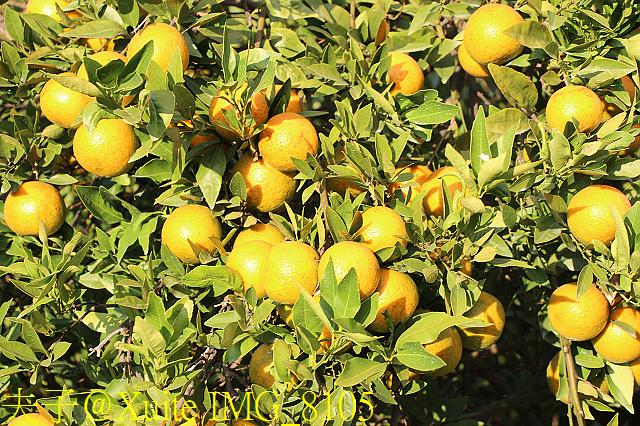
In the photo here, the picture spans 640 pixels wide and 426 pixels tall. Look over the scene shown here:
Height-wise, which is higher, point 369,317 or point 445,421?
point 369,317

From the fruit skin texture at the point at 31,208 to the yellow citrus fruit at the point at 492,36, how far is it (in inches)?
55.7

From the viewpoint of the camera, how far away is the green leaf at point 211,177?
4.31 ft

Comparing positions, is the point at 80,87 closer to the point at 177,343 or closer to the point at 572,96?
the point at 177,343

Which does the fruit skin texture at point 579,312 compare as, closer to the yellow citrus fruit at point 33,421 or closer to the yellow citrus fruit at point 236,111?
the yellow citrus fruit at point 236,111

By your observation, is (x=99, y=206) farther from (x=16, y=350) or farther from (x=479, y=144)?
(x=479, y=144)

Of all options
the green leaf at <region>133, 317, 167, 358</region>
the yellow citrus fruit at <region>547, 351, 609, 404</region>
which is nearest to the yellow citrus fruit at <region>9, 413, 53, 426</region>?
the green leaf at <region>133, 317, 167, 358</region>

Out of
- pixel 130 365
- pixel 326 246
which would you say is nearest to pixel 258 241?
pixel 326 246

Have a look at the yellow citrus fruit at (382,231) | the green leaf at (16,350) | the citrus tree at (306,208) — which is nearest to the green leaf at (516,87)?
the citrus tree at (306,208)

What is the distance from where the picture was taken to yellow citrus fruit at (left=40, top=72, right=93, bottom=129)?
55.3 inches

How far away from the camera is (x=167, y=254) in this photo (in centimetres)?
142

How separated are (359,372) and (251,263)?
387 mm

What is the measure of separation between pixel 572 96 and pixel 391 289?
2.56 ft

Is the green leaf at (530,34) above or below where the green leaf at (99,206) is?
above

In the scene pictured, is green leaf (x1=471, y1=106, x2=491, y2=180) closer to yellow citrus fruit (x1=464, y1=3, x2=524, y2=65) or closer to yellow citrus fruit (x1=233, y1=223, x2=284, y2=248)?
yellow citrus fruit (x1=464, y1=3, x2=524, y2=65)
